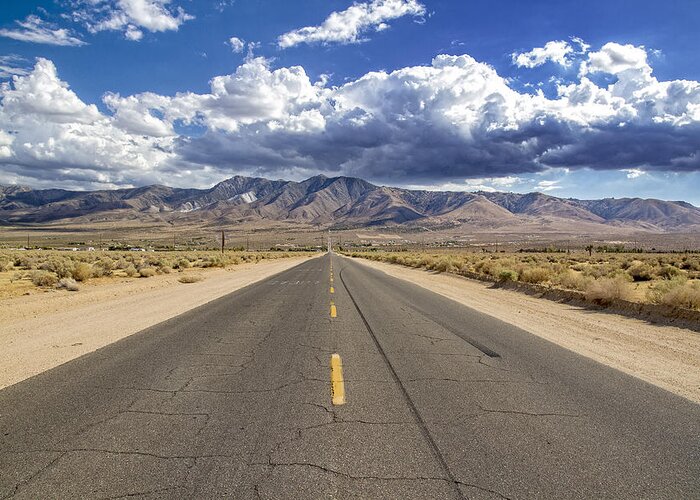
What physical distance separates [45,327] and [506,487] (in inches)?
451

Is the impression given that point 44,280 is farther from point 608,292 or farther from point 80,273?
point 608,292

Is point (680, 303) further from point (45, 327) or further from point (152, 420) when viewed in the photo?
point (45, 327)

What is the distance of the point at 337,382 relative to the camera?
6547 millimetres

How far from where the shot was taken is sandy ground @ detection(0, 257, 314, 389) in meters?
8.20

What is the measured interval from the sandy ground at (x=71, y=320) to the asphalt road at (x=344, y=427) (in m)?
0.78

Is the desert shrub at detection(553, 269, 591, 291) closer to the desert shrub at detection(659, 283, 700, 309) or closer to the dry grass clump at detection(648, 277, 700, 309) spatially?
the dry grass clump at detection(648, 277, 700, 309)

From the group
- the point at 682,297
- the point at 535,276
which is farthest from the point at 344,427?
the point at 535,276

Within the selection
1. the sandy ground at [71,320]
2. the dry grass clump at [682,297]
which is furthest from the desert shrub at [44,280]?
the dry grass clump at [682,297]

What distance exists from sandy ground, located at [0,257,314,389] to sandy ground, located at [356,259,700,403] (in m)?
9.01

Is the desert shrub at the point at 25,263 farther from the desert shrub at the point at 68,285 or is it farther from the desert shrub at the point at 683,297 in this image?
the desert shrub at the point at 683,297

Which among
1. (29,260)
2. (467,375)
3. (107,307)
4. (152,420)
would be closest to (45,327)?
(107,307)

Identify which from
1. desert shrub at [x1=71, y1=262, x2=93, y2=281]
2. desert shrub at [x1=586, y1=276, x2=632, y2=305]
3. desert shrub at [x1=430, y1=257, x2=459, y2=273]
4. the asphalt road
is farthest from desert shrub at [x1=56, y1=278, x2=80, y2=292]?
desert shrub at [x1=430, y1=257, x2=459, y2=273]

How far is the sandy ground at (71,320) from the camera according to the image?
26.9ft

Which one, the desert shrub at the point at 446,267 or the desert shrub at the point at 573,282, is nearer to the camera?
the desert shrub at the point at 573,282
